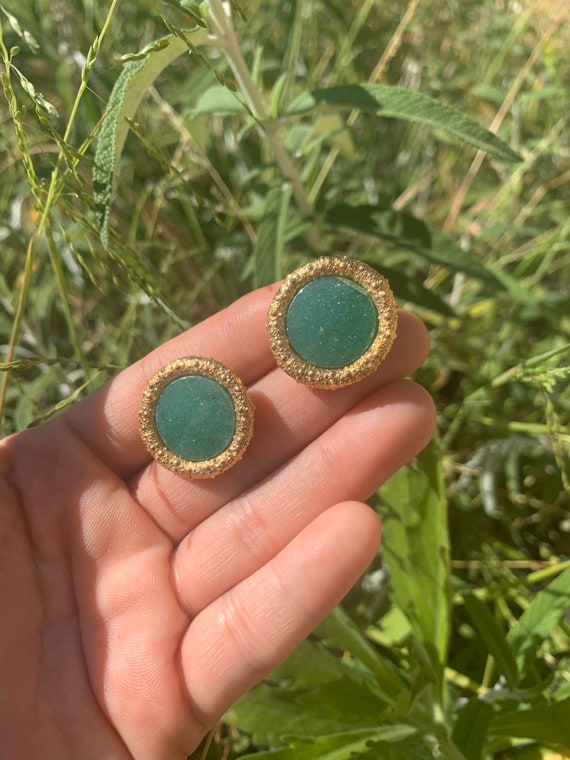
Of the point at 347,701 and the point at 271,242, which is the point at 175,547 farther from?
the point at 271,242

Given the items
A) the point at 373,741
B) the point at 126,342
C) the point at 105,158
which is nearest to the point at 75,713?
the point at 373,741

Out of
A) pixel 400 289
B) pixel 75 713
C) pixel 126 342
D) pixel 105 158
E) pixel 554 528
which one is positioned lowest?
pixel 554 528

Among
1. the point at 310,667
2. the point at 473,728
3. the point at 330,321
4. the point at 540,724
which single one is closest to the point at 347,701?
the point at 310,667

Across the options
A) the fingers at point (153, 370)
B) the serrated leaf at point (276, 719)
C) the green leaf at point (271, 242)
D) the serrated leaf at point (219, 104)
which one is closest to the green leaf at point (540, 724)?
the serrated leaf at point (276, 719)

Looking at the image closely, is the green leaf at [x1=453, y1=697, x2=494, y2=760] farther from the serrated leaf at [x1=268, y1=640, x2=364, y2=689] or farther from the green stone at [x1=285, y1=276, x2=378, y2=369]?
the green stone at [x1=285, y1=276, x2=378, y2=369]

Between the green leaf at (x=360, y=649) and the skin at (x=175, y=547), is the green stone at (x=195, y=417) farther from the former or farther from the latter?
the green leaf at (x=360, y=649)

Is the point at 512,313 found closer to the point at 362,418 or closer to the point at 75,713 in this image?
the point at 362,418

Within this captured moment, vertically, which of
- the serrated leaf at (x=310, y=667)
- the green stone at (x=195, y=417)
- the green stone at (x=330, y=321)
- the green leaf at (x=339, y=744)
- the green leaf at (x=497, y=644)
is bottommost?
the serrated leaf at (x=310, y=667)
